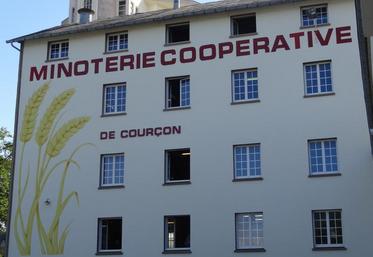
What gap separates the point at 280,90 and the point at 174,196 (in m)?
6.07

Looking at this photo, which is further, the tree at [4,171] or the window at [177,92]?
the tree at [4,171]

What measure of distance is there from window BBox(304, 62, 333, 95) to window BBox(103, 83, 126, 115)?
8.08m

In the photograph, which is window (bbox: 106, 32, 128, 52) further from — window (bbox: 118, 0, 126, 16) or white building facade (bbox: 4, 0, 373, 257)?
window (bbox: 118, 0, 126, 16)

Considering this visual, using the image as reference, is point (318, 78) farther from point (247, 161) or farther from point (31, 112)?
point (31, 112)

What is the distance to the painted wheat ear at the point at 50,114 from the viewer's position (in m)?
28.2

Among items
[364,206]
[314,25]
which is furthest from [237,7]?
[364,206]

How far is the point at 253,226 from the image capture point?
24359 mm

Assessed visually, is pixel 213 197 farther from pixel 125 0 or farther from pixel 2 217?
pixel 125 0

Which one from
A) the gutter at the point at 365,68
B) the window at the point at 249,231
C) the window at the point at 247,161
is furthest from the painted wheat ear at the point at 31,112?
the gutter at the point at 365,68

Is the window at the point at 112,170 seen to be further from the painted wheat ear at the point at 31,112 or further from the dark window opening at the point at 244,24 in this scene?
the dark window opening at the point at 244,24

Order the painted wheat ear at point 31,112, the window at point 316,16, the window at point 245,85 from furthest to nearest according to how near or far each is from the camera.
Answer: the painted wheat ear at point 31,112, the window at point 245,85, the window at point 316,16

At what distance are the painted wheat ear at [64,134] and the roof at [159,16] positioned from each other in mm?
4320

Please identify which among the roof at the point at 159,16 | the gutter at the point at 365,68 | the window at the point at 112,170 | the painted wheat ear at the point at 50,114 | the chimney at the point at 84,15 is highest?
the chimney at the point at 84,15

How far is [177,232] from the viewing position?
25.5 meters
